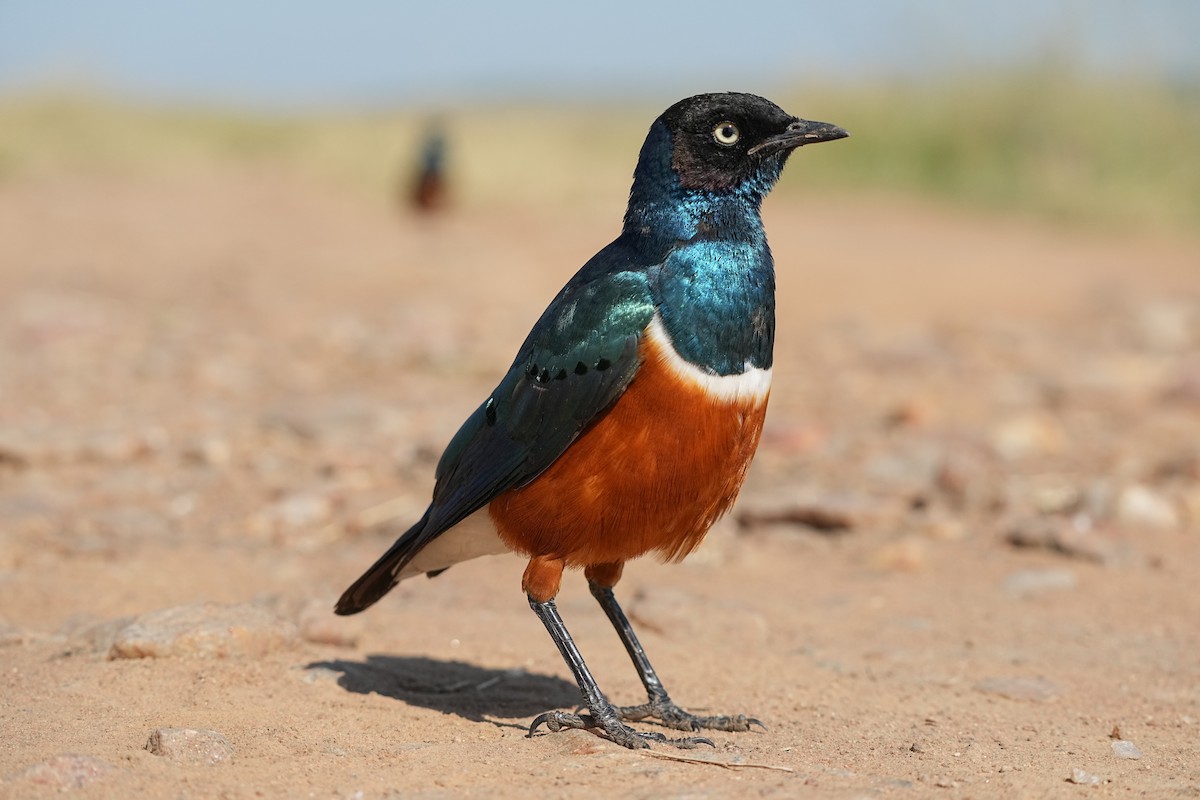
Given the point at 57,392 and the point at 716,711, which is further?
the point at 57,392

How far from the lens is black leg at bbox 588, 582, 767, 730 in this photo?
4445 millimetres

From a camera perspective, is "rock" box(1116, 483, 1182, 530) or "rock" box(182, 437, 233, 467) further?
"rock" box(182, 437, 233, 467)

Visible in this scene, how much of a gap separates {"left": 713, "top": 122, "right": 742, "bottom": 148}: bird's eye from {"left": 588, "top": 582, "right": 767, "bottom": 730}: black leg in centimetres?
147

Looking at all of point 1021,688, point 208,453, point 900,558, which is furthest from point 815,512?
point 208,453

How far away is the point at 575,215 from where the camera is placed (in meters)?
17.3

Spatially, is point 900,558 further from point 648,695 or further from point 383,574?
point 383,574

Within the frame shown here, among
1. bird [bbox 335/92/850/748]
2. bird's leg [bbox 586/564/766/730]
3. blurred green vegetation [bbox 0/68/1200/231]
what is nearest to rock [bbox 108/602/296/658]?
bird [bbox 335/92/850/748]

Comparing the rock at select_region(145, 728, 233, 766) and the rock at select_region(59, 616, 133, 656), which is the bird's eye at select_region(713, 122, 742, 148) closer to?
the rock at select_region(145, 728, 233, 766)

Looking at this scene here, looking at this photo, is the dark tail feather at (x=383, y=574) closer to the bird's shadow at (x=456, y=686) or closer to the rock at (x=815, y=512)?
the bird's shadow at (x=456, y=686)

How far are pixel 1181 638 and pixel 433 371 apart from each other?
212 inches

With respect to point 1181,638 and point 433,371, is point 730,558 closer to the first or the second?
point 1181,638

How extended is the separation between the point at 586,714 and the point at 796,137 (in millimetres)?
1853

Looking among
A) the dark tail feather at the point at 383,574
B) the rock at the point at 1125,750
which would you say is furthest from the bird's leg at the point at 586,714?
the rock at the point at 1125,750

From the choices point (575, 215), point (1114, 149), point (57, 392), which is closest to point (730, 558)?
point (57, 392)
